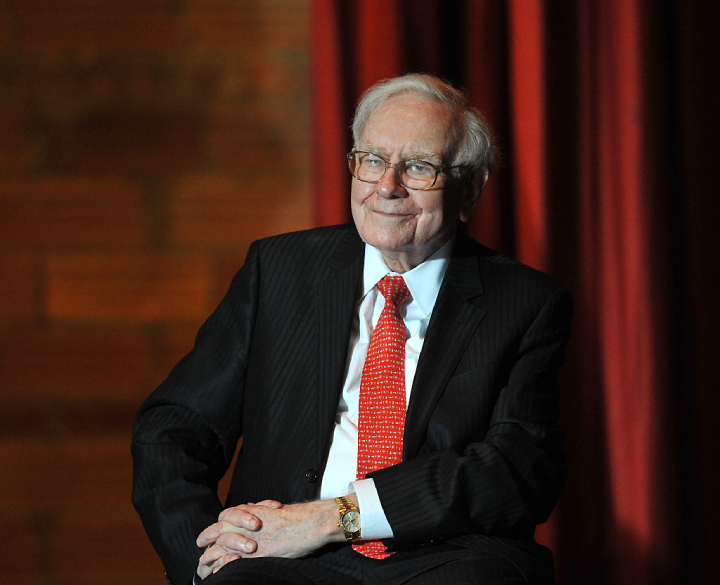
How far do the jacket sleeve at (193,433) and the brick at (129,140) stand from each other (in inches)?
28.6

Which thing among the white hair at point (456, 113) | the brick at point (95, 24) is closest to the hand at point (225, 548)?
the white hair at point (456, 113)

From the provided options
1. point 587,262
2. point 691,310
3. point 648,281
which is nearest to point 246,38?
point 587,262

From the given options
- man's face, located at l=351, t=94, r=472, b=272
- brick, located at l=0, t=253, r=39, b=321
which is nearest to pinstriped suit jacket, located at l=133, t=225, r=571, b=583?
man's face, located at l=351, t=94, r=472, b=272

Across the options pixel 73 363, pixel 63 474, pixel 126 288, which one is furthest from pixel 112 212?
pixel 63 474

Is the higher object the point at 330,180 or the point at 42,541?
the point at 330,180

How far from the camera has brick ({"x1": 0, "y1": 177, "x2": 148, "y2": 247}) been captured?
235 cm

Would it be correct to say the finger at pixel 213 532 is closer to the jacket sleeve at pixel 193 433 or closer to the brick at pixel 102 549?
the jacket sleeve at pixel 193 433

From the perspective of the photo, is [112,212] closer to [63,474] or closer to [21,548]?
[63,474]

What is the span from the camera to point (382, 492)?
1488mm

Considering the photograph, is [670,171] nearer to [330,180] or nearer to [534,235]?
[534,235]

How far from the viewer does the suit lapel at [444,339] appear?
5.30 feet

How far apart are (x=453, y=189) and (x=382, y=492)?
65 centimetres

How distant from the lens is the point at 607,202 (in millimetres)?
2289

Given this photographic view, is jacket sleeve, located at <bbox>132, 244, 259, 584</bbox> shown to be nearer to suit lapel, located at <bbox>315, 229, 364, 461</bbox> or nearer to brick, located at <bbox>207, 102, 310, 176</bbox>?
suit lapel, located at <bbox>315, 229, 364, 461</bbox>
